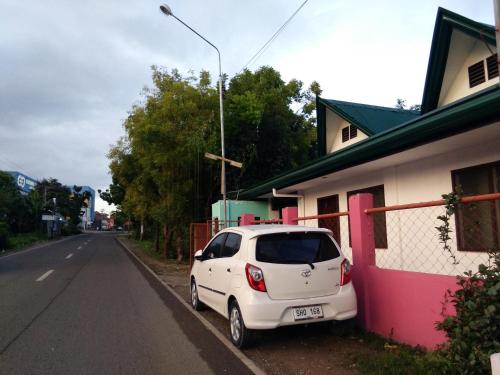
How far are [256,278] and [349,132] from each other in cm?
1009

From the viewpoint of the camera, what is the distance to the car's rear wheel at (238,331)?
18.3 feet

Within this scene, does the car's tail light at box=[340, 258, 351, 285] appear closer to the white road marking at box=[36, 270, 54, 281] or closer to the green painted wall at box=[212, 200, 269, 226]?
the white road marking at box=[36, 270, 54, 281]

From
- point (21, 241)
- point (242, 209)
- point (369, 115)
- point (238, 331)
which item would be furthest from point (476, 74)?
point (21, 241)

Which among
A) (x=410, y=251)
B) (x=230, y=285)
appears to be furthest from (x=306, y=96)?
(x=230, y=285)

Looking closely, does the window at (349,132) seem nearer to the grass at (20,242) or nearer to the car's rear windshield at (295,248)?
the car's rear windshield at (295,248)

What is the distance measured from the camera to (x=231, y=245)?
6.63m

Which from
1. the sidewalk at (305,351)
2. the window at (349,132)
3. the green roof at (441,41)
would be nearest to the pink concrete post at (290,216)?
the sidewalk at (305,351)

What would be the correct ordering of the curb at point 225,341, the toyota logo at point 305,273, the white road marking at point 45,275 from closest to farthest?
1. the curb at point 225,341
2. the toyota logo at point 305,273
3. the white road marking at point 45,275

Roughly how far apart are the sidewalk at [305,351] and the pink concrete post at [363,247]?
50 centimetres

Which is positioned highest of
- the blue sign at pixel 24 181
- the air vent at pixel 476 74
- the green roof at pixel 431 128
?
the blue sign at pixel 24 181

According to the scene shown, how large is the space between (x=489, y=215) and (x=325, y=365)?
13.3 feet

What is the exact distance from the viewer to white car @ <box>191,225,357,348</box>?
5383mm

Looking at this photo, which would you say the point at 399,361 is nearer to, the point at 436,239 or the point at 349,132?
the point at 436,239

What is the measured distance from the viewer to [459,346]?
3.83 metres
